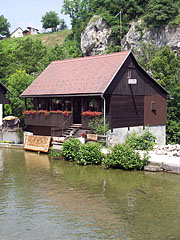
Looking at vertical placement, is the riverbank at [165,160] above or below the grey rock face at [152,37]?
below

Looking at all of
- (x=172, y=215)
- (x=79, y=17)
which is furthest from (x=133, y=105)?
(x=79, y=17)

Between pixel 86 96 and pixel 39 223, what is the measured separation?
15766 mm

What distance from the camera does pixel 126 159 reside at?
18141 millimetres

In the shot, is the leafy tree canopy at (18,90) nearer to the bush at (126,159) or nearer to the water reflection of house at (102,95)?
the water reflection of house at (102,95)

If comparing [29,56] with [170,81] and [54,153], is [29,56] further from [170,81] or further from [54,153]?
[54,153]

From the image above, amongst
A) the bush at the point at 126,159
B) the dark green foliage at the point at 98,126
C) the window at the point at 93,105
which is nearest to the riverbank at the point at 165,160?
the bush at the point at 126,159

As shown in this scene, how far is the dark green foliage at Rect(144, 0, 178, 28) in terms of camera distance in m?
47.4

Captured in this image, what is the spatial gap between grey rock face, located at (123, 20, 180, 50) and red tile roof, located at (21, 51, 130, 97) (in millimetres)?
21534

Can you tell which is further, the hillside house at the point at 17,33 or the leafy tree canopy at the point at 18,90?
the hillside house at the point at 17,33

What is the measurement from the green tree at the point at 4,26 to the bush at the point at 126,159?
10622 centimetres

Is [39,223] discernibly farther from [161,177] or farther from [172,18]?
[172,18]

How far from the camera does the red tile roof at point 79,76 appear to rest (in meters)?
24.4

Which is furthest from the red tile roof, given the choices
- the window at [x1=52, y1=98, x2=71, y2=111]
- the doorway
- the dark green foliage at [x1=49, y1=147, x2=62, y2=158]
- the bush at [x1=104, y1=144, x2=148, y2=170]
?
the bush at [x1=104, y1=144, x2=148, y2=170]

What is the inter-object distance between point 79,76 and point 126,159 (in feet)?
34.7
